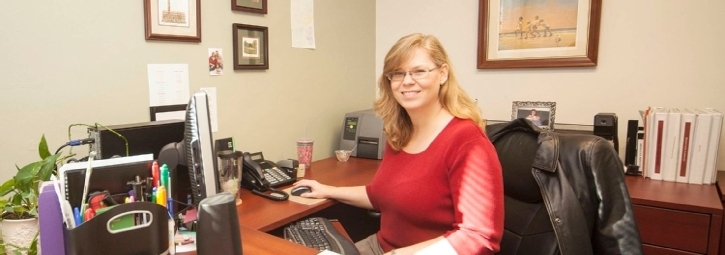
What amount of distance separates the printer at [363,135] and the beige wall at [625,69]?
2.05 feet

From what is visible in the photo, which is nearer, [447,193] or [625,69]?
[447,193]

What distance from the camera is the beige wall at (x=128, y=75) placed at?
4.57ft

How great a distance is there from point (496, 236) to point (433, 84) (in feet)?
1.62

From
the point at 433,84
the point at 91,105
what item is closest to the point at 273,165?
the point at 91,105

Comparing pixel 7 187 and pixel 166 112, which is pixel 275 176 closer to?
pixel 166 112

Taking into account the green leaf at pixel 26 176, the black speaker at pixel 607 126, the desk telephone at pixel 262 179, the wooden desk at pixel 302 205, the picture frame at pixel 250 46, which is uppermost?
the picture frame at pixel 250 46

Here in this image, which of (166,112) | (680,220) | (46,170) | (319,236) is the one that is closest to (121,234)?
(46,170)

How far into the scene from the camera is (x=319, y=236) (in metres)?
1.39

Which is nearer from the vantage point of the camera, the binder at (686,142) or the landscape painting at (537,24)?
the binder at (686,142)

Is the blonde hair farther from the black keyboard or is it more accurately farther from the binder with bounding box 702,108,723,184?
the binder with bounding box 702,108,723,184

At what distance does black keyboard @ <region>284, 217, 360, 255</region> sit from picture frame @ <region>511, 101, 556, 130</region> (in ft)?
3.88

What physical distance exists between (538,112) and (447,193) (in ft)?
3.68

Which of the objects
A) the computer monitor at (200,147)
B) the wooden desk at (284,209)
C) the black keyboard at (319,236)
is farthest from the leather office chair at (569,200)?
the computer monitor at (200,147)

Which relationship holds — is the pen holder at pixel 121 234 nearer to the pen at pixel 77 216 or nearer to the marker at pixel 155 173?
the pen at pixel 77 216
